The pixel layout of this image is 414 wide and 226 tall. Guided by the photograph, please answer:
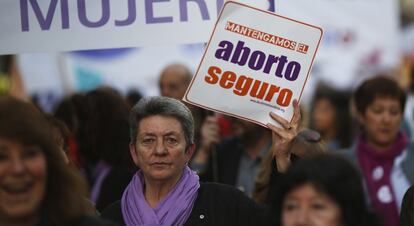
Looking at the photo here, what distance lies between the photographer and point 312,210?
154 inches

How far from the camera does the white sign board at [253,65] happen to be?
197 inches

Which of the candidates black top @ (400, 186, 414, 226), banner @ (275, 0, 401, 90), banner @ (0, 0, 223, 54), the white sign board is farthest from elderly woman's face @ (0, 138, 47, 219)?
banner @ (275, 0, 401, 90)

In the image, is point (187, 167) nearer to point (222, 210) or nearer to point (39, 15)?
point (222, 210)

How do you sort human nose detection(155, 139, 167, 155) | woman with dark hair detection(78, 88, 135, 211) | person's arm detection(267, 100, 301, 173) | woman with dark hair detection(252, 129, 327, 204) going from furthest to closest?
1. woman with dark hair detection(78, 88, 135, 211)
2. woman with dark hair detection(252, 129, 327, 204)
3. person's arm detection(267, 100, 301, 173)
4. human nose detection(155, 139, 167, 155)

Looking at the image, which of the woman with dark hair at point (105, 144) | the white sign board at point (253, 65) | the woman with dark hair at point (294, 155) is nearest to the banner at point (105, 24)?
the white sign board at point (253, 65)

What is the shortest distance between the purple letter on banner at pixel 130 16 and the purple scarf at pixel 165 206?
88 cm

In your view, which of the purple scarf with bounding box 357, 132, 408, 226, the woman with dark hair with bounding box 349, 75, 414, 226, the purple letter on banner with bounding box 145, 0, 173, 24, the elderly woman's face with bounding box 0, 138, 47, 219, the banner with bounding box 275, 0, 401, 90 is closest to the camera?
the elderly woman's face with bounding box 0, 138, 47, 219

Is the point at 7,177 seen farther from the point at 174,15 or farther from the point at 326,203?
the point at 174,15

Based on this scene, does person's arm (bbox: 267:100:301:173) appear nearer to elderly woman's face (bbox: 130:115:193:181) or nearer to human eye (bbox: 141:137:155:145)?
elderly woman's face (bbox: 130:115:193:181)

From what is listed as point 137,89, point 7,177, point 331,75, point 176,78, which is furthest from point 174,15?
point 331,75

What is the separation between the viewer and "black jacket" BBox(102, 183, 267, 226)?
4.73 m

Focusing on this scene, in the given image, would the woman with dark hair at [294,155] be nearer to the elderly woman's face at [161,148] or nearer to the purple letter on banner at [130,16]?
the elderly woman's face at [161,148]

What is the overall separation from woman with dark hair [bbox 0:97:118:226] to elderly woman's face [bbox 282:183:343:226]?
0.73 metres

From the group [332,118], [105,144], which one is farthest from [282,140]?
[332,118]
